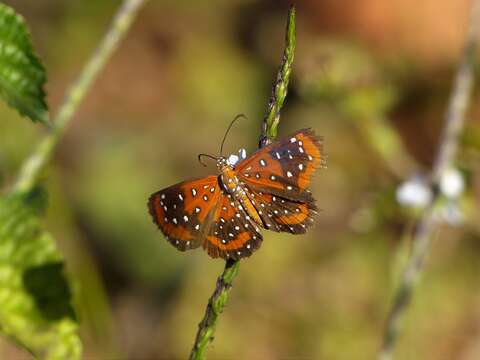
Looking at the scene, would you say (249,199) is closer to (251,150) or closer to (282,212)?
(282,212)

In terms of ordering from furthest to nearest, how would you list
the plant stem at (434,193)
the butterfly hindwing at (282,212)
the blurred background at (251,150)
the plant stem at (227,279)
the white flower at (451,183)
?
the blurred background at (251,150), the white flower at (451,183), the plant stem at (434,193), the butterfly hindwing at (282,212), the plant stem at (227,279)

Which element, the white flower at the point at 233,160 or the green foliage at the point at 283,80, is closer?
the green foliage at the point at 283,80

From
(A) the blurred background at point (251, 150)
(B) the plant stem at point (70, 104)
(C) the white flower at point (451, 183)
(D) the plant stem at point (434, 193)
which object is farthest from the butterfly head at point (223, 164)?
(A) the blurred background at point (251, 150)

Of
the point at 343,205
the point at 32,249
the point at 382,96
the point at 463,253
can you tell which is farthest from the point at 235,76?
the point at 32,249

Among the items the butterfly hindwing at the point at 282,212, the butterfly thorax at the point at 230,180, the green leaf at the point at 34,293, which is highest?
the butterfly thorax at the point at 230,180

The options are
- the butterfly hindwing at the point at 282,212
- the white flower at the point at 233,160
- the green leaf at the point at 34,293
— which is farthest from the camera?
the white flower at the point at 233,160

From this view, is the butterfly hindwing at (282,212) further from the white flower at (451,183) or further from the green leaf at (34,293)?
the white flower at (451,183)

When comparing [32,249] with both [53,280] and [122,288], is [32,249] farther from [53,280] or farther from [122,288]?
[122,288]
